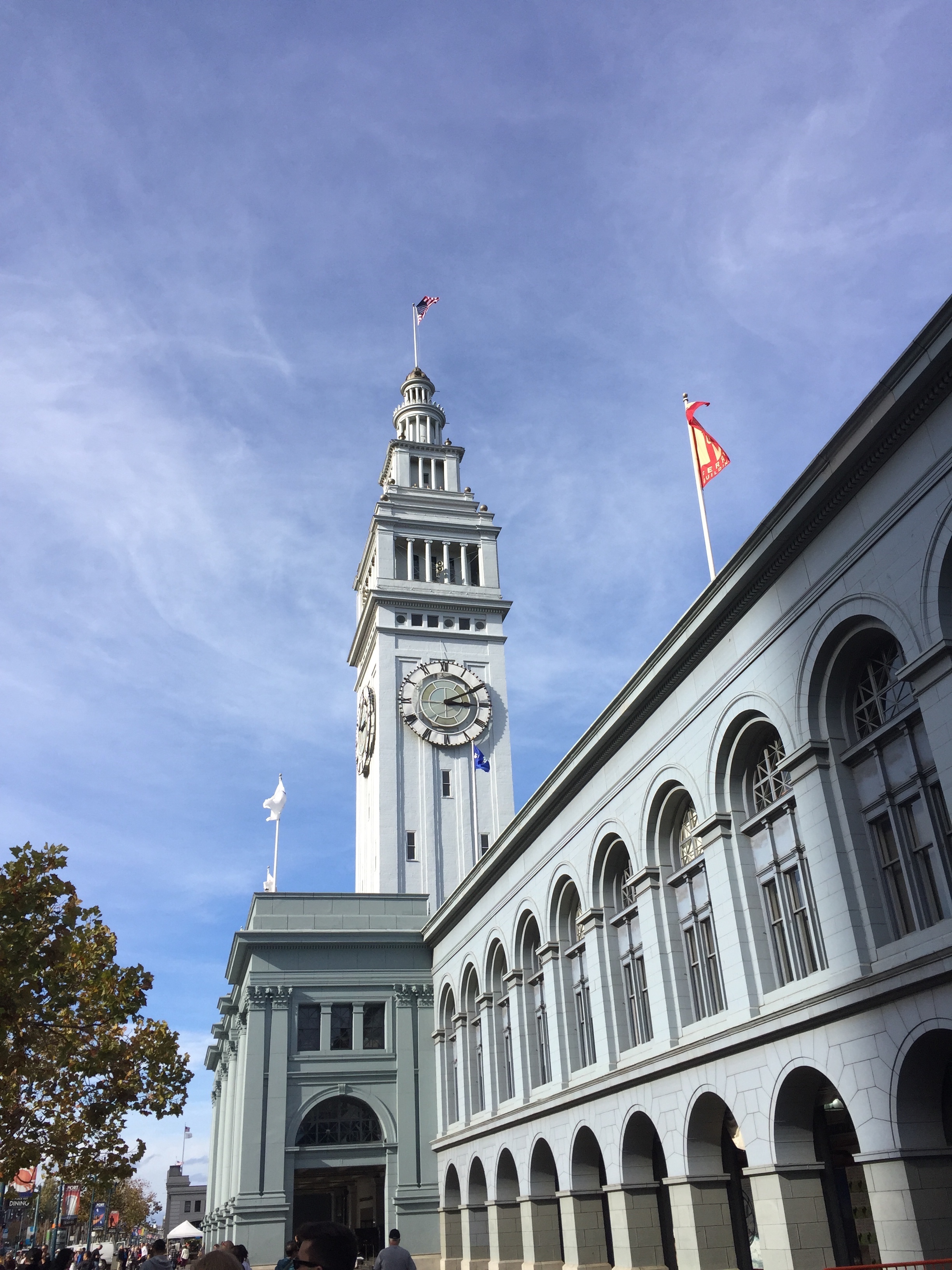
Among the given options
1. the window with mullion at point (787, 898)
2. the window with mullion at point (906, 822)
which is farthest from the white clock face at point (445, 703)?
the window with mullion at point (906, 822)

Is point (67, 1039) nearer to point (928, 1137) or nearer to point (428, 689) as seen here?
point (928, 1137)

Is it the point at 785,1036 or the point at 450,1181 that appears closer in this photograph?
the point at 785,1036

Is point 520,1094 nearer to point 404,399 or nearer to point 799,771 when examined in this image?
point 799,771

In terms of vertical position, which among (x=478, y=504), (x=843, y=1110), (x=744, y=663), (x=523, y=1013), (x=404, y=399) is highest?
(x=404, y=399)

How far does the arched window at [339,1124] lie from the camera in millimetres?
50688

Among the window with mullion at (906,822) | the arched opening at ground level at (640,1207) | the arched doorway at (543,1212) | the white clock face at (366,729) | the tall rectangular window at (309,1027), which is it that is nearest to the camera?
the window with mullion at (906,822)

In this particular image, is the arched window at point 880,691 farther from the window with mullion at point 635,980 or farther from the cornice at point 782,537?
the window with mullion at point 635,980

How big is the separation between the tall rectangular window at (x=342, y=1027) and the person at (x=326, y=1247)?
50049 millimetres

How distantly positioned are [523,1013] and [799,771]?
2079 cm

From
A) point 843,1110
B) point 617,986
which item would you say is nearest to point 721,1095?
point 843,1110

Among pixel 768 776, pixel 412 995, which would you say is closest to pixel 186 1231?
pixel 412 995

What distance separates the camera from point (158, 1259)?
2023cm

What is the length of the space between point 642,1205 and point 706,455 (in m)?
21.5

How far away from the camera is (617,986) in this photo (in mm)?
32844
